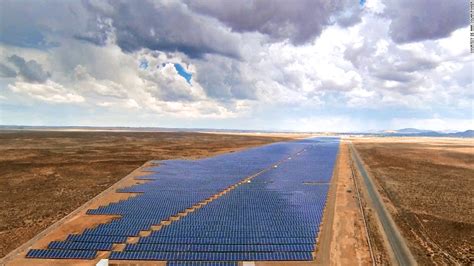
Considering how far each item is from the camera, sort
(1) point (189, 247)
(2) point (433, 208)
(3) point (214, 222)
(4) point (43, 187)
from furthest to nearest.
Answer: (4) point (43, 187) → (2) point (433, 208) → (3) point (214, 222) → (1) point (189, 247)

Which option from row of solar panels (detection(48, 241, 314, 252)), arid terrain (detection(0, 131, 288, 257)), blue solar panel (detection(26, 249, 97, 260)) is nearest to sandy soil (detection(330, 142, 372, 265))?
row of solar panels (detection(48, 241, 314, 252))

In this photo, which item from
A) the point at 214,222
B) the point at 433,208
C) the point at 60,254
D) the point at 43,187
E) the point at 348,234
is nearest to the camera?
the point at 60,254

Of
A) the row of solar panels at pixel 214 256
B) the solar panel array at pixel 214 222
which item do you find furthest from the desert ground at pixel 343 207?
the solar panel array at pixel 214 222

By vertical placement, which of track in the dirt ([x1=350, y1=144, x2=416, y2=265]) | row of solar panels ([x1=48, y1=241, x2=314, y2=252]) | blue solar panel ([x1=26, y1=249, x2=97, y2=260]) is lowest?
blue solar panel ([x1=26, y1=249, x2=97, y2=260])

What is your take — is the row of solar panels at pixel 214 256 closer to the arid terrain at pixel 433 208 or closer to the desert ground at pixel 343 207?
the desert ground at pixel 343 207

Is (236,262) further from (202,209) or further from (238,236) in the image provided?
(202,209)

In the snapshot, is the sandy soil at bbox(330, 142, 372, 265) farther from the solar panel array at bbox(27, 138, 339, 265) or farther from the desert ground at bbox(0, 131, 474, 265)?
the solar panel array at bbox(27, 138, 339, 265)

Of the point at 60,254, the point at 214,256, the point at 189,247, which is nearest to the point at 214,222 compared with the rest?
the point at 189,247

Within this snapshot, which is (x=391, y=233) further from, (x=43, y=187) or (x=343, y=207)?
(x=43, y=187)

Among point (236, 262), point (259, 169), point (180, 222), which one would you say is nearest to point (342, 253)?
point (236, 262)
